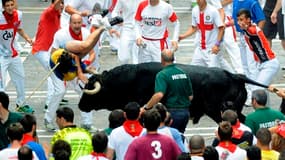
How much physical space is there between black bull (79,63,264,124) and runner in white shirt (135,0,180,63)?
2.22 metres

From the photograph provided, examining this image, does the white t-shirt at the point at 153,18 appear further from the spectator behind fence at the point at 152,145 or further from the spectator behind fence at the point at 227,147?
the spectator behind fence at the point at 152,145

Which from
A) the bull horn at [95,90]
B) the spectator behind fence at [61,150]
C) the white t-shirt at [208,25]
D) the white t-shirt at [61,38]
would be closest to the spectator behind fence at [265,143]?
the spectator behind fence at [61,150]

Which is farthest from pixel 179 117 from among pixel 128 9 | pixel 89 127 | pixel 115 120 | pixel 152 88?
pixel 128 9

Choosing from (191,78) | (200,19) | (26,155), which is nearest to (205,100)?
(191,78)

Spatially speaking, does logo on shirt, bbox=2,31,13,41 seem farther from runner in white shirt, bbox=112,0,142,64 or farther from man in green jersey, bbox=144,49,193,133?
man in green jersey, bbox=144,49,193,133

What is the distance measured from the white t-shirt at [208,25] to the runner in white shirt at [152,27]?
66cm

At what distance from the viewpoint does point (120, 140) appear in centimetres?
1241

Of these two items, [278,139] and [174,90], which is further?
[174,90]

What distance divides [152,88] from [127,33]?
Answer: 11.5 ft

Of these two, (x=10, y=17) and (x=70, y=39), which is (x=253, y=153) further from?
(x=10, y=17)

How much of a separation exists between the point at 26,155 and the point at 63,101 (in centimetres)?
789

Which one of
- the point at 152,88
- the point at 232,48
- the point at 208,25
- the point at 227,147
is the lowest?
the point at 232,48

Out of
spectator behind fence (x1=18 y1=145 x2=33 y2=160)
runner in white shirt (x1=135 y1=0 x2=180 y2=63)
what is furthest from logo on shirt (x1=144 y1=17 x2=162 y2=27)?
spectator behind fence (x1=18 y1=145 x2=33 y2=160)

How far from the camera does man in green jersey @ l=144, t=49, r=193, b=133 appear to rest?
14.4 m
